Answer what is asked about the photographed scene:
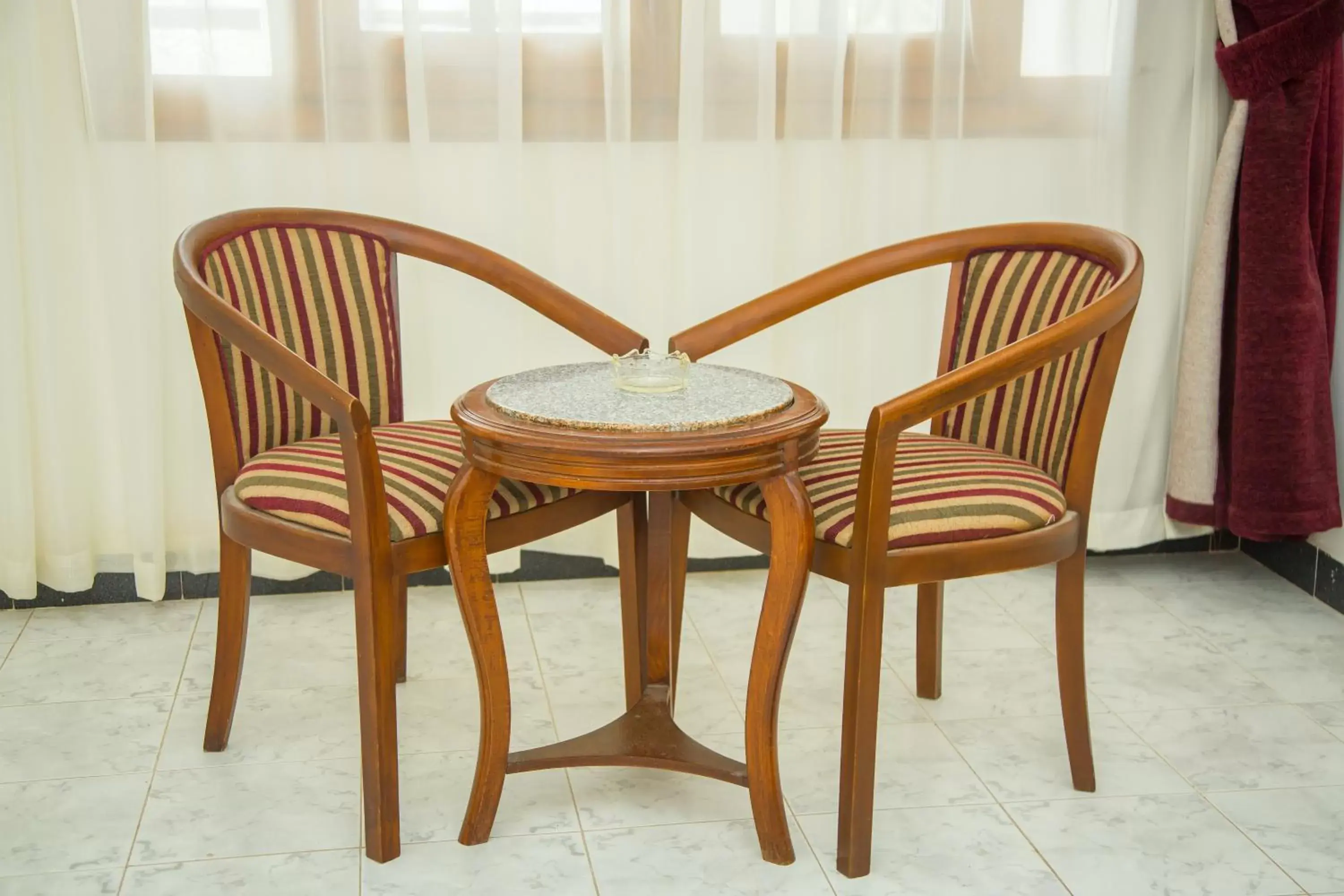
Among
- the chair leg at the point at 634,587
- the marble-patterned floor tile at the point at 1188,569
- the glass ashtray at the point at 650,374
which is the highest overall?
the glass ashtray at the point at 650,374

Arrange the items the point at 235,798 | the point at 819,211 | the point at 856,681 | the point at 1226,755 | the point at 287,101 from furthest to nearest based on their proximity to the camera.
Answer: the point at 819,211 → the point at 287,101 → the point at 1226,755 → the point at 235,798 → the point at 856,681

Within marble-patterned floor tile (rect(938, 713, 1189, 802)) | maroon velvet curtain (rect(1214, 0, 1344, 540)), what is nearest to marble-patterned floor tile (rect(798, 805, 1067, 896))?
marble-patterned floor tile (rect(938, 713, 1189, 802))

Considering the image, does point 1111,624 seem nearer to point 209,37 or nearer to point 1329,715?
point 1329,715

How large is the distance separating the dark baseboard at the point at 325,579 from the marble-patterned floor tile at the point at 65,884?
3.16 ft

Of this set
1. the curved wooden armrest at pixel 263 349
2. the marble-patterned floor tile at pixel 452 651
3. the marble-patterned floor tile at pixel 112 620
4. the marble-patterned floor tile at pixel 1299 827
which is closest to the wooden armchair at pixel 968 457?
the marble-patterned floor tile at pixel 1299 827

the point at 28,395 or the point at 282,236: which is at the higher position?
the point at 282,236

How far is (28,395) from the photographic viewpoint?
271 cm

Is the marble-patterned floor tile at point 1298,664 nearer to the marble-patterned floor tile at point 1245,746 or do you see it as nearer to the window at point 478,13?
the marble-patterned floor tile at point 1245,746

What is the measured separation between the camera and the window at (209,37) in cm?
258

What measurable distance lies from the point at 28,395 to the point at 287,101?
2.54ft

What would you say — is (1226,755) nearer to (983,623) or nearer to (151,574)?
(983,623)

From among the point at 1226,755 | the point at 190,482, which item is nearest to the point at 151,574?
the point at 190,482

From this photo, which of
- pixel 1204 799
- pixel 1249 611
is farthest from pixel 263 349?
pixel 1249 611

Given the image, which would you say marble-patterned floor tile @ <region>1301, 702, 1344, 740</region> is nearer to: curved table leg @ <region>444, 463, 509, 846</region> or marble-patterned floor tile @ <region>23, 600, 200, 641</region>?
curved table leg @ <region>444, 463, 509, 846</region>
